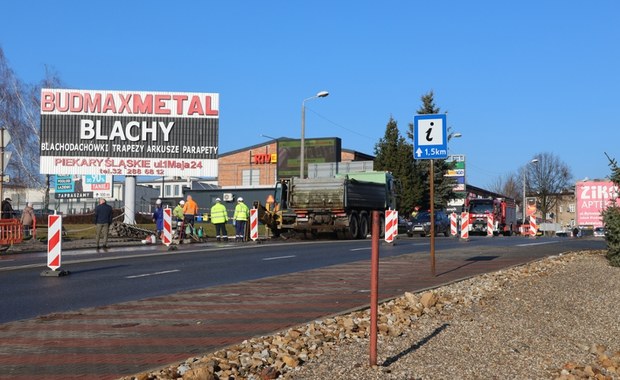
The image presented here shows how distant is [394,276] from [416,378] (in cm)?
811

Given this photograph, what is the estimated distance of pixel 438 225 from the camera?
45.9 meters

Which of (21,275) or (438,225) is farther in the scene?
(438,225)

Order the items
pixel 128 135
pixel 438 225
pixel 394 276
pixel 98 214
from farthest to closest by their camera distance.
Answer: pixel 438 225, pixel 128 135, pixel 98 214, pixel 394 276

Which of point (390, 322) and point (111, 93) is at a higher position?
point (111, 93)

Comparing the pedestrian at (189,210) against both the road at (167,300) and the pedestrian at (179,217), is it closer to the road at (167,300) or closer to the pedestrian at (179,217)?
the pedestrian at (179,217)

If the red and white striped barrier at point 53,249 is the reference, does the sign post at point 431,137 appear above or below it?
above

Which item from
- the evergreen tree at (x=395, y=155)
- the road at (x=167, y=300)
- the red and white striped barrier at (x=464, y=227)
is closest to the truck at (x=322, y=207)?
the red and white striped barrier at (x=464, y=227)

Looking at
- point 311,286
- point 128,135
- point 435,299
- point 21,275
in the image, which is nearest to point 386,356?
point 435,299

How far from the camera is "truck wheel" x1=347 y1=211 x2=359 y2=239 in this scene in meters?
32.6

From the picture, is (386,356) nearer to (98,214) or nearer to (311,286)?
(311,286)

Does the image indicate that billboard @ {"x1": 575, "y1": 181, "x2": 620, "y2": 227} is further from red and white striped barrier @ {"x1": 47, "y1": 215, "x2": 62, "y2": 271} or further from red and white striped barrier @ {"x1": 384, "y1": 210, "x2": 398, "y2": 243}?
red and white striped barrier @ {"x1": 47, "y1": 215, "x2": 62, "y2": 271}

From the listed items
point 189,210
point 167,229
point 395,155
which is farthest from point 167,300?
point 395,155

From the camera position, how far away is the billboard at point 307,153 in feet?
242

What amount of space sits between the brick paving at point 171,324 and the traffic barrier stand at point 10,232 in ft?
43.0
